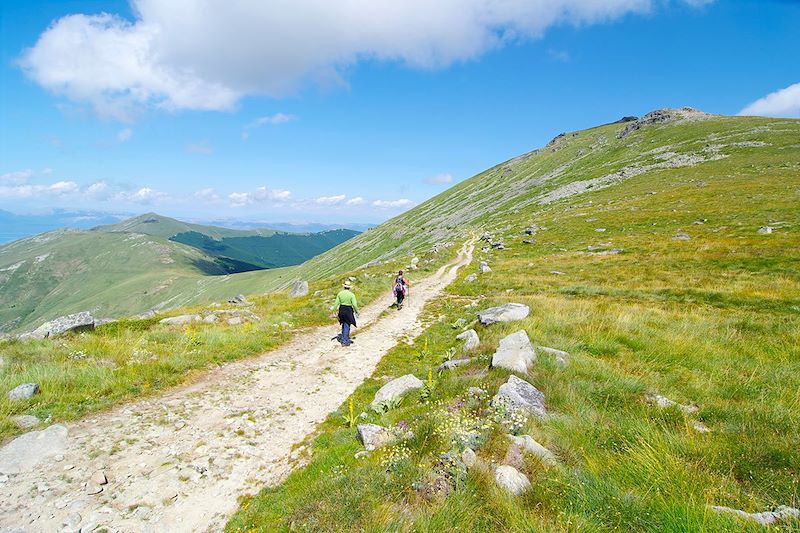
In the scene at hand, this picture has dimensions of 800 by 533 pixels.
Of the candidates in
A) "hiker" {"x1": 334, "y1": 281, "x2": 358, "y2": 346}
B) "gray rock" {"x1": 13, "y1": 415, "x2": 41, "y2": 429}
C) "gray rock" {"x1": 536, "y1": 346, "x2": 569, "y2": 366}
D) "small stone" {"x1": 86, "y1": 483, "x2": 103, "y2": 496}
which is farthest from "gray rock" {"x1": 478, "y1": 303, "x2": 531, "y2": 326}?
"gray rock" {"x1": 13, "y1": 415, "x2": 41, "y2": 429}

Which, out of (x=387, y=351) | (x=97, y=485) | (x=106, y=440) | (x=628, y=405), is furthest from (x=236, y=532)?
(x=387, y=351)

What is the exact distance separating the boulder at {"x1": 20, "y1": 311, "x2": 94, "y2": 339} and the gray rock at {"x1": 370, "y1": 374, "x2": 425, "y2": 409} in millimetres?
15084

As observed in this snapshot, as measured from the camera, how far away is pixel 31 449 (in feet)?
24.9

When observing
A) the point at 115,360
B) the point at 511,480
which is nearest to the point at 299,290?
the point at 115,360

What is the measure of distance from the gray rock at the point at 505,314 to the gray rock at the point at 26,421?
14878 millimetres

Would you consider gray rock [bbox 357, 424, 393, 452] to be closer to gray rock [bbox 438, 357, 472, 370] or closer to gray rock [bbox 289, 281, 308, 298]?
gray rock [bbox 438, 357, 472, 370]

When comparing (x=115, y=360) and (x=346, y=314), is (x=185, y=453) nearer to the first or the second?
(x=115, y=360)

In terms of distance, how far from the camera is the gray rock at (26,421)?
8.32 metres

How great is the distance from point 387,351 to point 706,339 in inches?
464

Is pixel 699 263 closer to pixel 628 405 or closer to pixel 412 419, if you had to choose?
pixel 628 405

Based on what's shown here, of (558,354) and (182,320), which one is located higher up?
(182,320)

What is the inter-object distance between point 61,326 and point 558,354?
20.8 m

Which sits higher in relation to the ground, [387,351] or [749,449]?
[749,449]

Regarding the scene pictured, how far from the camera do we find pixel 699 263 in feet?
91.1
